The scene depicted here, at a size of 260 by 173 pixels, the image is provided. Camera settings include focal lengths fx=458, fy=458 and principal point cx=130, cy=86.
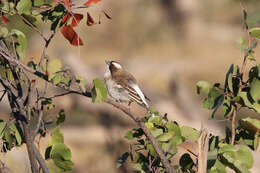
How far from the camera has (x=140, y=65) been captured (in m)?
9.21

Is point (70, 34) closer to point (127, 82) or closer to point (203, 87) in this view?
point (203, 87)

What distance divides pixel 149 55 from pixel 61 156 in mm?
9901

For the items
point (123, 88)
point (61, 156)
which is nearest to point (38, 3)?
point (61, 156)

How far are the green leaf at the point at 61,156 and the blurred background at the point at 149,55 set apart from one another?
129 inches

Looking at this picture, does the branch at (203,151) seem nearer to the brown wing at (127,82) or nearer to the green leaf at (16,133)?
the green leaf at (16,133)

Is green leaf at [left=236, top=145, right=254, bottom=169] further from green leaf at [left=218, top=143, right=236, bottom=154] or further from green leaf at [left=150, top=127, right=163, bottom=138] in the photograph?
green leaf at [left=150, top=127, right=163, bottom=138]

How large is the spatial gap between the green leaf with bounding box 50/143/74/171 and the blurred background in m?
3.28

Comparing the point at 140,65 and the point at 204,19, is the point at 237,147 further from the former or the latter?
the point at 204,19

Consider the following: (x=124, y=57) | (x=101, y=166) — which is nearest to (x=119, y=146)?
(x=101, y=166)

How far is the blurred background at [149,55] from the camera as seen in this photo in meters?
Result: 6.36

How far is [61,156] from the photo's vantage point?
1.67m

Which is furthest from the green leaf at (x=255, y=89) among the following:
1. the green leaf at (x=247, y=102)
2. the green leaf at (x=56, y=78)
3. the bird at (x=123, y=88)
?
the bird at (x=123, y=88)

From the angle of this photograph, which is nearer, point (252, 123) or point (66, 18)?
point (252, 123)

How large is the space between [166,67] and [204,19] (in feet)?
15.6
